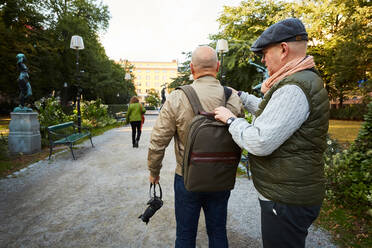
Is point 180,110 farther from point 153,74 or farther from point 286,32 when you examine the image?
point 153,74

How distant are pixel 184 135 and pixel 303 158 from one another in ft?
2.68

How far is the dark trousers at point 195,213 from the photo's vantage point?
5.58 ft

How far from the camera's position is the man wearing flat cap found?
3.62 ft

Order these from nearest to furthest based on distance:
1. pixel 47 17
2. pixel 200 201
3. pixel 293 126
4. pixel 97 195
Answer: pixel 293 126 < pixel 200 201 < pixel 97 195 < pixel 47 17

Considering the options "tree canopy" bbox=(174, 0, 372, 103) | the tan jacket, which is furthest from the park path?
"tree canopy" bbox=(174, 0, 372, 103)

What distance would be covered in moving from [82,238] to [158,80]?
103852mm

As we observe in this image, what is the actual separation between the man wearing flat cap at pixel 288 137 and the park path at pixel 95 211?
5.34 ft

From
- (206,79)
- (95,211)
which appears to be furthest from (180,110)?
(95,211)

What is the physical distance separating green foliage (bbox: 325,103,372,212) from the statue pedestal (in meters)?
7.92

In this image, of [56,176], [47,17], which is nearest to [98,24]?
[47,17]

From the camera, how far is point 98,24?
2700 cm

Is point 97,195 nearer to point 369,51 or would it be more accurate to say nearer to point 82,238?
point 82,238

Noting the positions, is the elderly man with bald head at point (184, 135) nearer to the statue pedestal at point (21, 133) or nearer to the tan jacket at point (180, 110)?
the tan jacket at point (180, 110)

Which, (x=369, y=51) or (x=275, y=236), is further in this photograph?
(x=369, y=51)
